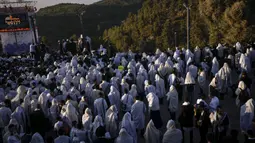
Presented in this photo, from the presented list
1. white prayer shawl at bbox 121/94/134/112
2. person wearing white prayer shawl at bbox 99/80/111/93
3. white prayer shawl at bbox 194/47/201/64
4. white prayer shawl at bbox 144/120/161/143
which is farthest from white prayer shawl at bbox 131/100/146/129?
white prayer shawl at bbox 194/47/201/64

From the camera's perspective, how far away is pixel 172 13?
5122 centimetres

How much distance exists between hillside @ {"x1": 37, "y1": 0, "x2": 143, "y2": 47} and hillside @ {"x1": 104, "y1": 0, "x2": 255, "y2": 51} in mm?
33282

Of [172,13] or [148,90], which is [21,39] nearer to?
[172,13]

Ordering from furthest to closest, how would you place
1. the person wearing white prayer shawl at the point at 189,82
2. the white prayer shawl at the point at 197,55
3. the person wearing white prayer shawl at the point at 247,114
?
the white prayer shawl at the point at 197,55 → the person wearing white prayer shawl at the point at 189,82 → the person wearing white prayer shawl at the point at 247,114

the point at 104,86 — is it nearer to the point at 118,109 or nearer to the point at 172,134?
the point at 118,109

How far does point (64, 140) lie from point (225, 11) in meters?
21.4

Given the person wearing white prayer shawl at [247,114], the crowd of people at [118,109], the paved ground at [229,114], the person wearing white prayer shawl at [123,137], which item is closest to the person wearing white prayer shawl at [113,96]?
the crowd of people at [118,109]

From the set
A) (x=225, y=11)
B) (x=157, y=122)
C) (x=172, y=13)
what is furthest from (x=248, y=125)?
(x=172, y=13)

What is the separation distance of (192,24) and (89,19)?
6787 centimetres

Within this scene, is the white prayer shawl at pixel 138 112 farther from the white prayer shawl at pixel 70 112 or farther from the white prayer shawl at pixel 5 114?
the white prayer shawl at pixel 5 114

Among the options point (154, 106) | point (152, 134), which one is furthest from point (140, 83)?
point (152, 134)

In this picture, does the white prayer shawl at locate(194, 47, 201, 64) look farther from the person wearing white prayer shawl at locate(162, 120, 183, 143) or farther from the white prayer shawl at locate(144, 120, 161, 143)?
the person wearing white prayer shawl at locate(162, 120, 183, 143)

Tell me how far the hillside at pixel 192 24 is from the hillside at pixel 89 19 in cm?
3328

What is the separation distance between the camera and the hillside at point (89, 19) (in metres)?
92.4
